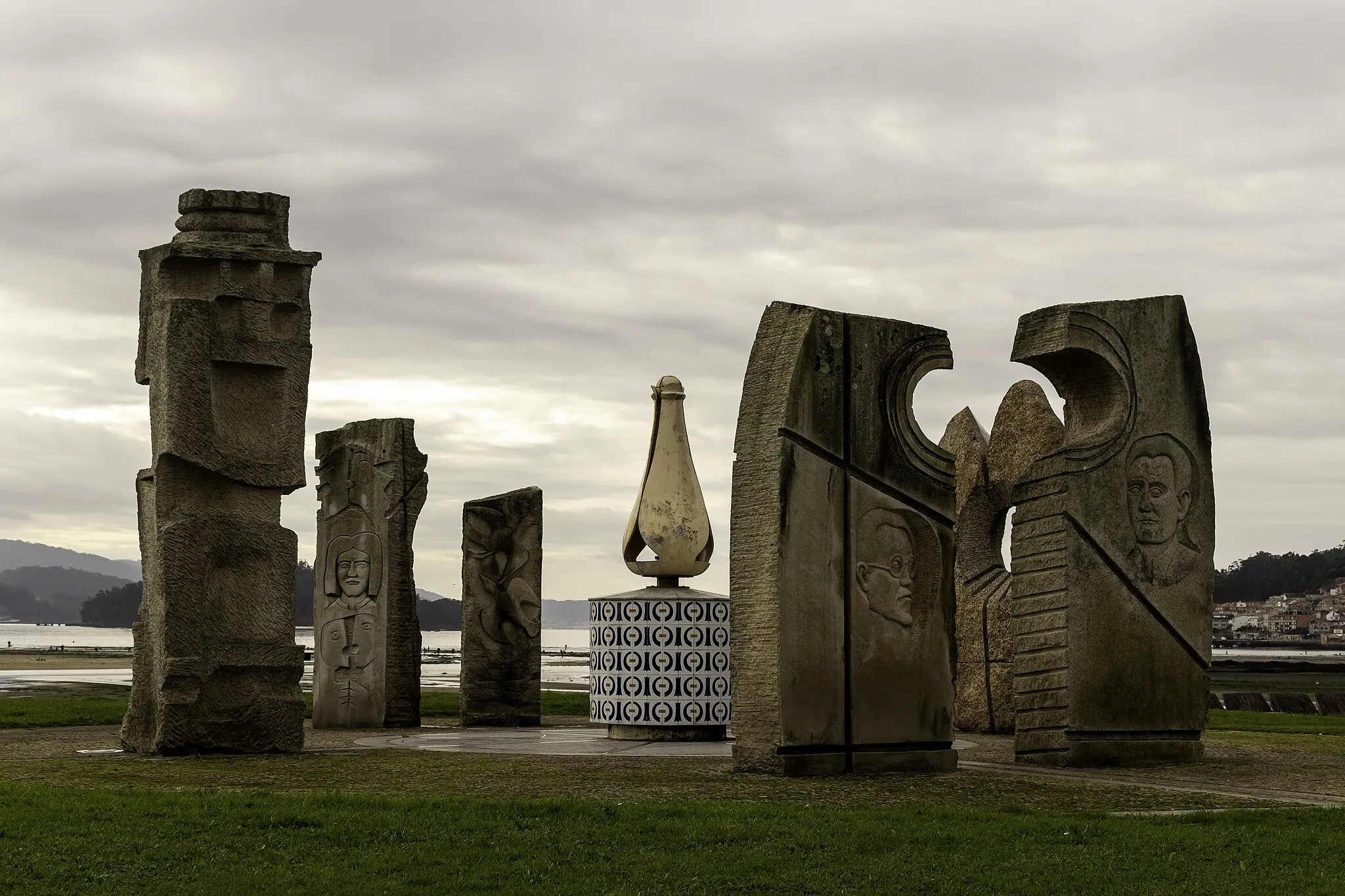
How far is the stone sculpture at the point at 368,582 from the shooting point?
18094 mm

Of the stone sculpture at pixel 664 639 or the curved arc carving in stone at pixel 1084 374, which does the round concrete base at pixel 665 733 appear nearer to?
the stone sculpture at pixel 664 639

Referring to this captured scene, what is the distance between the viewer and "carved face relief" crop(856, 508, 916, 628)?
11.7 meters

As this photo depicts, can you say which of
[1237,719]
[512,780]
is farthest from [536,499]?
[1237,719]

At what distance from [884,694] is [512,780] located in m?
2.99

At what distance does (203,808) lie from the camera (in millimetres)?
8789

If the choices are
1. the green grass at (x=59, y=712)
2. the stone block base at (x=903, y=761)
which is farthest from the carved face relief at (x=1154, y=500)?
the green grass at (x=59, y=712)

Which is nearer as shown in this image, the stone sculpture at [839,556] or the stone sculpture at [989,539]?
the stone sculpture at [839,556]

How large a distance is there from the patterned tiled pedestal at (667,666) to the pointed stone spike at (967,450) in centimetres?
388

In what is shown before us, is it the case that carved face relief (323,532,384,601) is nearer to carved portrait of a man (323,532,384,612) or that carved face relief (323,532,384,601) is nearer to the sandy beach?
carved portrait of a man (323,532,384,612)

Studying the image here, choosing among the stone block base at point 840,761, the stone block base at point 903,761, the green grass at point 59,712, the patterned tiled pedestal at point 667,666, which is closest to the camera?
the stone block base at point 840,761

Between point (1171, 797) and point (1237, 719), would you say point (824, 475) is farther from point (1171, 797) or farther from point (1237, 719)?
point (1237, 719)

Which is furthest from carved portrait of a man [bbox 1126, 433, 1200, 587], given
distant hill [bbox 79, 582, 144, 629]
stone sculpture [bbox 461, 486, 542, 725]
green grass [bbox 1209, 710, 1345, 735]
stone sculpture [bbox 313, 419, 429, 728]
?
distant hill [bbox 79, 582, 144, 629]

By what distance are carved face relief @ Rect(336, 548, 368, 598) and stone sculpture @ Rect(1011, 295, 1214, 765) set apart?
849 centimetres

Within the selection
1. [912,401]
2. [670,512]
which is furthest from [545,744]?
[912,401]
